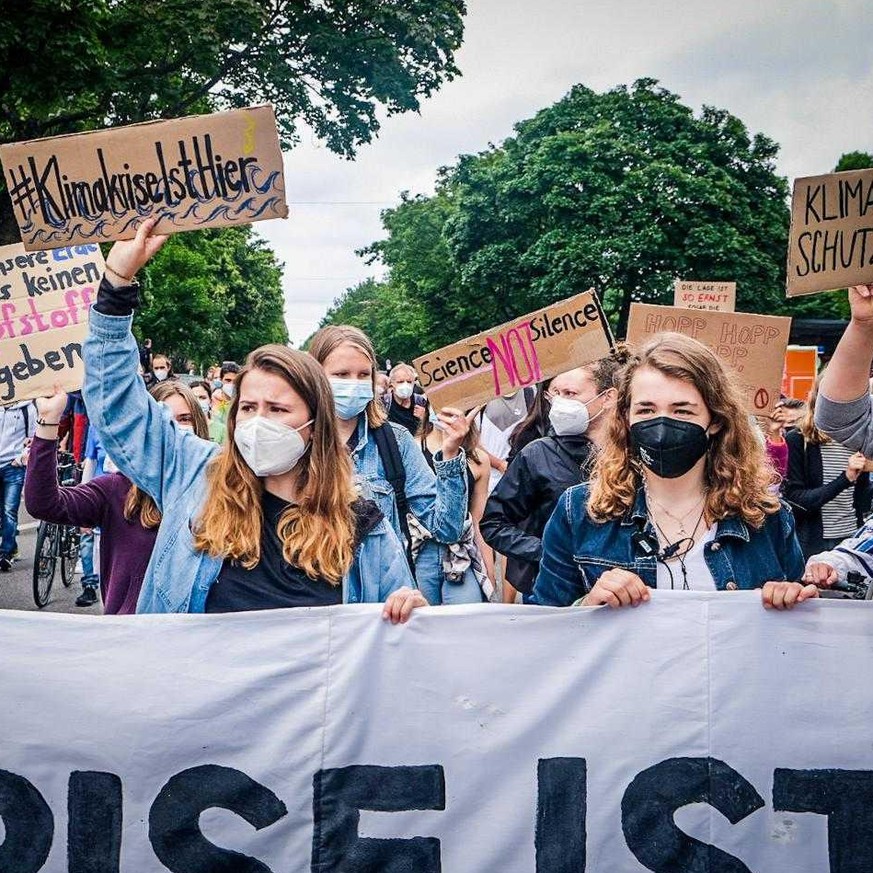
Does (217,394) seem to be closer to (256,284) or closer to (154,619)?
(154,619)

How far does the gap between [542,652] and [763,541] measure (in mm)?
656

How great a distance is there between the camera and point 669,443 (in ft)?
8.68

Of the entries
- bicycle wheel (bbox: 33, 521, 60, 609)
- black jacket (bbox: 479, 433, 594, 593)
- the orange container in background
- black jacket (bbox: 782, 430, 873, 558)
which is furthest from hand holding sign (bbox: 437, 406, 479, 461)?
the orange container in background

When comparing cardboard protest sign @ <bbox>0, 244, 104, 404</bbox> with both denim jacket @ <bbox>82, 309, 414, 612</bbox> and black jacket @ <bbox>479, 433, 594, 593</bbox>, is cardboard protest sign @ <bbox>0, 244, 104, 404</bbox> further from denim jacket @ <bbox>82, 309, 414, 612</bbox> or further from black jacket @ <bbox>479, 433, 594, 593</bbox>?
black jacket @ <bbox>479, 433, 594, 593</bbox>

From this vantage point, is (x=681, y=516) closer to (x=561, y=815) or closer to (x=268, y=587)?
(x=561, y=815)

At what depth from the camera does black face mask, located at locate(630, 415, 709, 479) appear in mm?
2645

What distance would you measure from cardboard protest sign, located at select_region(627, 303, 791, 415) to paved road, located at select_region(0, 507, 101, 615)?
4.56 metres

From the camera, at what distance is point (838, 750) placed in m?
2.50

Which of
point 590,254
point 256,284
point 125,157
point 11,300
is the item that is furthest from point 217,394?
point 256,284

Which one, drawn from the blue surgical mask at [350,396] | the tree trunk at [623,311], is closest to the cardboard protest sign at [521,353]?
the blue surgical mask at [350,396]

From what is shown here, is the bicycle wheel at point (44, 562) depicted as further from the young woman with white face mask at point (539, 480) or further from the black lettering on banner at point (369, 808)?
the black lettering on banner at point (369, 808)

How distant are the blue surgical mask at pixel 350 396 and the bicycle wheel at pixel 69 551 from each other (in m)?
4.98

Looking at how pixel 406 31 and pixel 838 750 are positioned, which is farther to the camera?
pixel 406 31

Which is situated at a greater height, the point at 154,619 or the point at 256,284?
the point at 256,284
